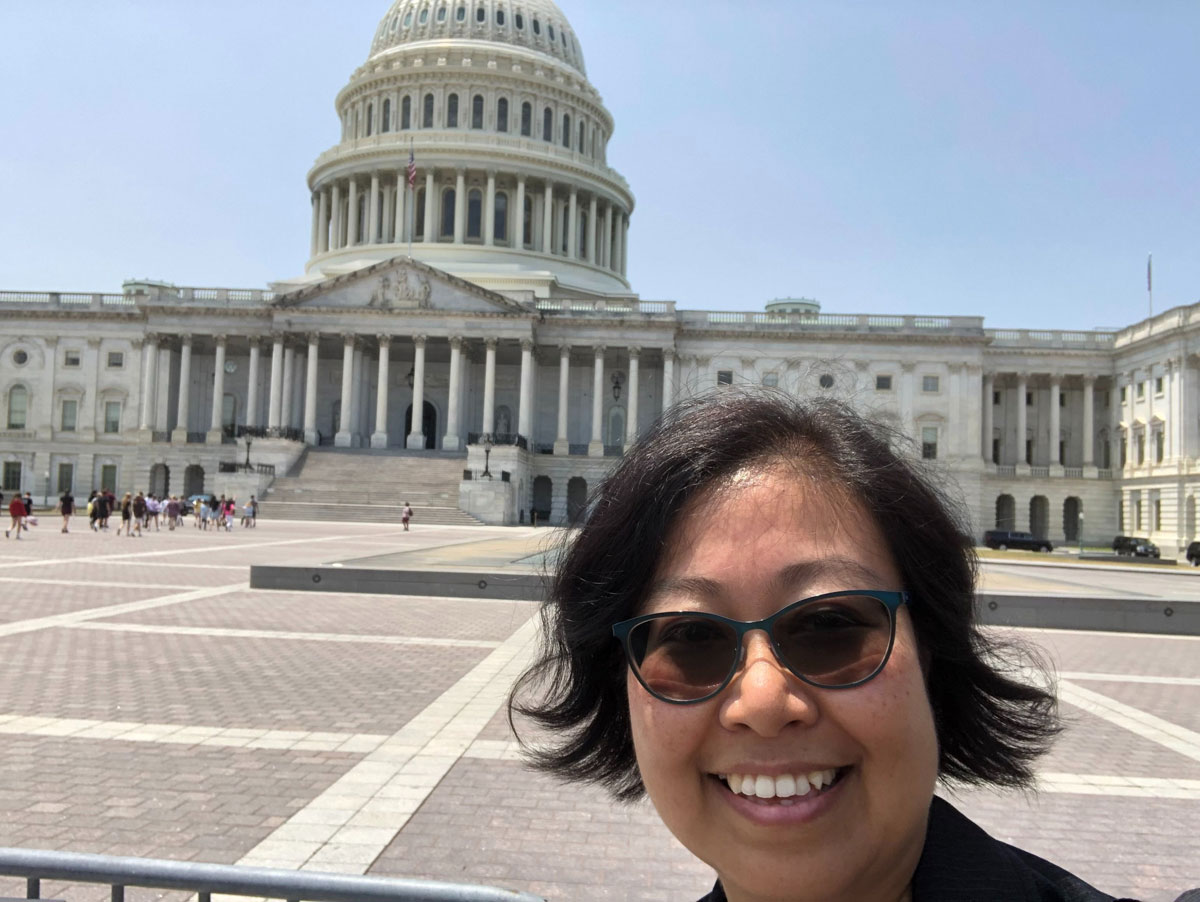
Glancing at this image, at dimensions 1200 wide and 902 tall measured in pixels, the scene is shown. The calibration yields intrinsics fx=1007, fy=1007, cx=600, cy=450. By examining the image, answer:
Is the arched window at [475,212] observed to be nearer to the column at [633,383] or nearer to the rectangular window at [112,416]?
the column at [633,383]

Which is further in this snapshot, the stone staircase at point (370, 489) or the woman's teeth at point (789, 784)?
the stone staircase at point (370, 489)

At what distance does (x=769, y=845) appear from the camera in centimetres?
201

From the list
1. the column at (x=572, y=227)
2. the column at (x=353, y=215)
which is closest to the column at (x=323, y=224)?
the column at (x=353, y=215)

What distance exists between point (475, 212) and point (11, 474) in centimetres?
4438

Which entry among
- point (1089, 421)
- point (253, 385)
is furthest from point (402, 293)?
point (1089, 421)

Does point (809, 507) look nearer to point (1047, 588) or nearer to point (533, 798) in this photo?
point (533, 798)

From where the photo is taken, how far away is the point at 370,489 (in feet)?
210

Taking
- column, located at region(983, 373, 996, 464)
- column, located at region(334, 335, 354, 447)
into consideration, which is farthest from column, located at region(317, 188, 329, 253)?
column, located at region(983, 373, 996, 464)

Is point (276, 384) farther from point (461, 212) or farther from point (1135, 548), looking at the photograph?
point (1135, 548)

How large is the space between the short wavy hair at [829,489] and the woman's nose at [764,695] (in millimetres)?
371

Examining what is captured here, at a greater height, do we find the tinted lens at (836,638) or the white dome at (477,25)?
the white dome at (477,25)

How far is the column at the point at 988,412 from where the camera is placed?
79.9 meters

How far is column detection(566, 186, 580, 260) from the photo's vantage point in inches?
3674

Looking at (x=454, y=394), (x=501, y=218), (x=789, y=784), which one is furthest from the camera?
(x=501, y=218)
